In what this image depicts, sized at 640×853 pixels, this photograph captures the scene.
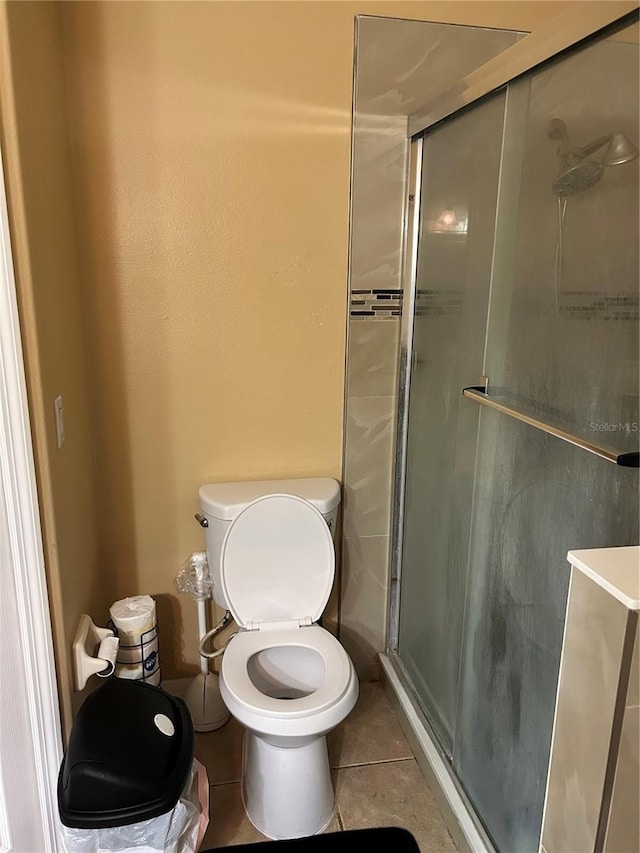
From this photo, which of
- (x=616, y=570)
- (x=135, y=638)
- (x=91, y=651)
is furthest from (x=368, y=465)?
(x=616, y=570)

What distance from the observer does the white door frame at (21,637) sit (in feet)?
4.09

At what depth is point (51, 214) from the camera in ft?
4.88

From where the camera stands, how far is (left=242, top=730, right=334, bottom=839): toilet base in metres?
1.67

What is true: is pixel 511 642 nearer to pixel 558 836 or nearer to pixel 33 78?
pixel 558 836

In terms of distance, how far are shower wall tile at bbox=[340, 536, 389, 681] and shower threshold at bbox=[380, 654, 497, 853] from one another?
0.22 ft

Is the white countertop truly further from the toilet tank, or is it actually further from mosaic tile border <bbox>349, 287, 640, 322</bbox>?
the toilet tank

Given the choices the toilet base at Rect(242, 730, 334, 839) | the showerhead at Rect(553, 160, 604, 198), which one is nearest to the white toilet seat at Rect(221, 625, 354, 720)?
the toilet base at Rect(242, 730, 334, 839)

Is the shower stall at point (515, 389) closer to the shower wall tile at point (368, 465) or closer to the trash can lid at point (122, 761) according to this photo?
the shower wall tile at point (368, 465)

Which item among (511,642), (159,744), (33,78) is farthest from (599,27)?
(159,744)

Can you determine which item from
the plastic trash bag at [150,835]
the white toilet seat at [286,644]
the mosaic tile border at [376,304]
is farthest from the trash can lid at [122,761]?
the mosaic tile border at [376,304]

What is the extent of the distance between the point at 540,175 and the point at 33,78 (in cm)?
108

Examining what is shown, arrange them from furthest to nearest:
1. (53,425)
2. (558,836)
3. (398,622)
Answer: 1. (398,622)
2. (53,425)
3. (558,836)

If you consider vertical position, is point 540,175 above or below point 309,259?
above

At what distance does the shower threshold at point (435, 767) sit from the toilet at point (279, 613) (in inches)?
11.6
